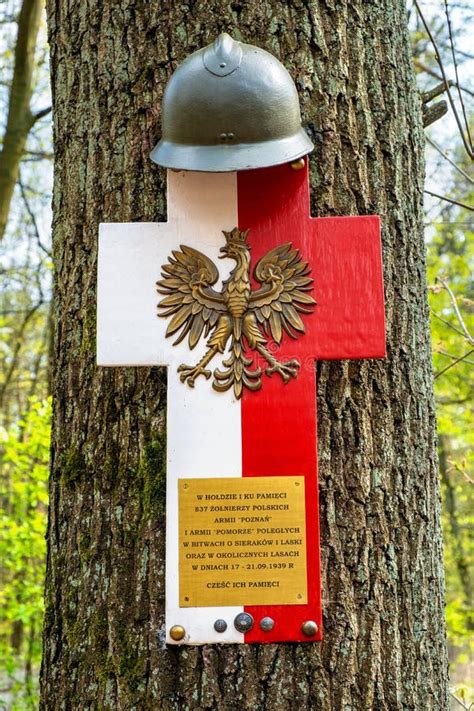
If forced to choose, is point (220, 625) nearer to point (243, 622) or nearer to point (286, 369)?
point (243, 622)

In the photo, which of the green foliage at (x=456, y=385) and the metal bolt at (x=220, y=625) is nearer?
the metal bolt at (x=220, y=625)

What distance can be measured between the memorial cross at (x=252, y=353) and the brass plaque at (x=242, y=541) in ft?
0.04

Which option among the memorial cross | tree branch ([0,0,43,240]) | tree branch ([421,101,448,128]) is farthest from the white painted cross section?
tree branch ([0,0,43,240])

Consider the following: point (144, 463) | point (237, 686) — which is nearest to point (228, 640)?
point (237, 686)

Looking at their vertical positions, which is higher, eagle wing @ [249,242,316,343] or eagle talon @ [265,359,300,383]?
eagle wing @ [249,242,316,343]

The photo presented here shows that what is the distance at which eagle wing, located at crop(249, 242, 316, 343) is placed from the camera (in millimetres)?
1853

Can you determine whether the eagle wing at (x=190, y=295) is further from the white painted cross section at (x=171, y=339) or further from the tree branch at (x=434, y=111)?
the tree branch at (x=434, y=111)

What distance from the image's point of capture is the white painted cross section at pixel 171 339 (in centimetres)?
178

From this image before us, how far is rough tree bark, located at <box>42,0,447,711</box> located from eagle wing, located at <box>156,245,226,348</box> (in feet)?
0.47

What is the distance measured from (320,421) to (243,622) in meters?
0.50

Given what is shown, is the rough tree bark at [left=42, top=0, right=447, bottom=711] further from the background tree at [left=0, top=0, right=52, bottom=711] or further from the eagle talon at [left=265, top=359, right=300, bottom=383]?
the background tree at [left=0, top=0, right=52, bottom=711]

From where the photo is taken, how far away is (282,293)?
186cm

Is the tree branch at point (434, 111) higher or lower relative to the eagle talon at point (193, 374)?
higher

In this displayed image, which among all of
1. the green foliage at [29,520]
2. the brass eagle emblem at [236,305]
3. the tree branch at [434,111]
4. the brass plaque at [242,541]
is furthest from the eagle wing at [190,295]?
the green foliage at [29,520]
